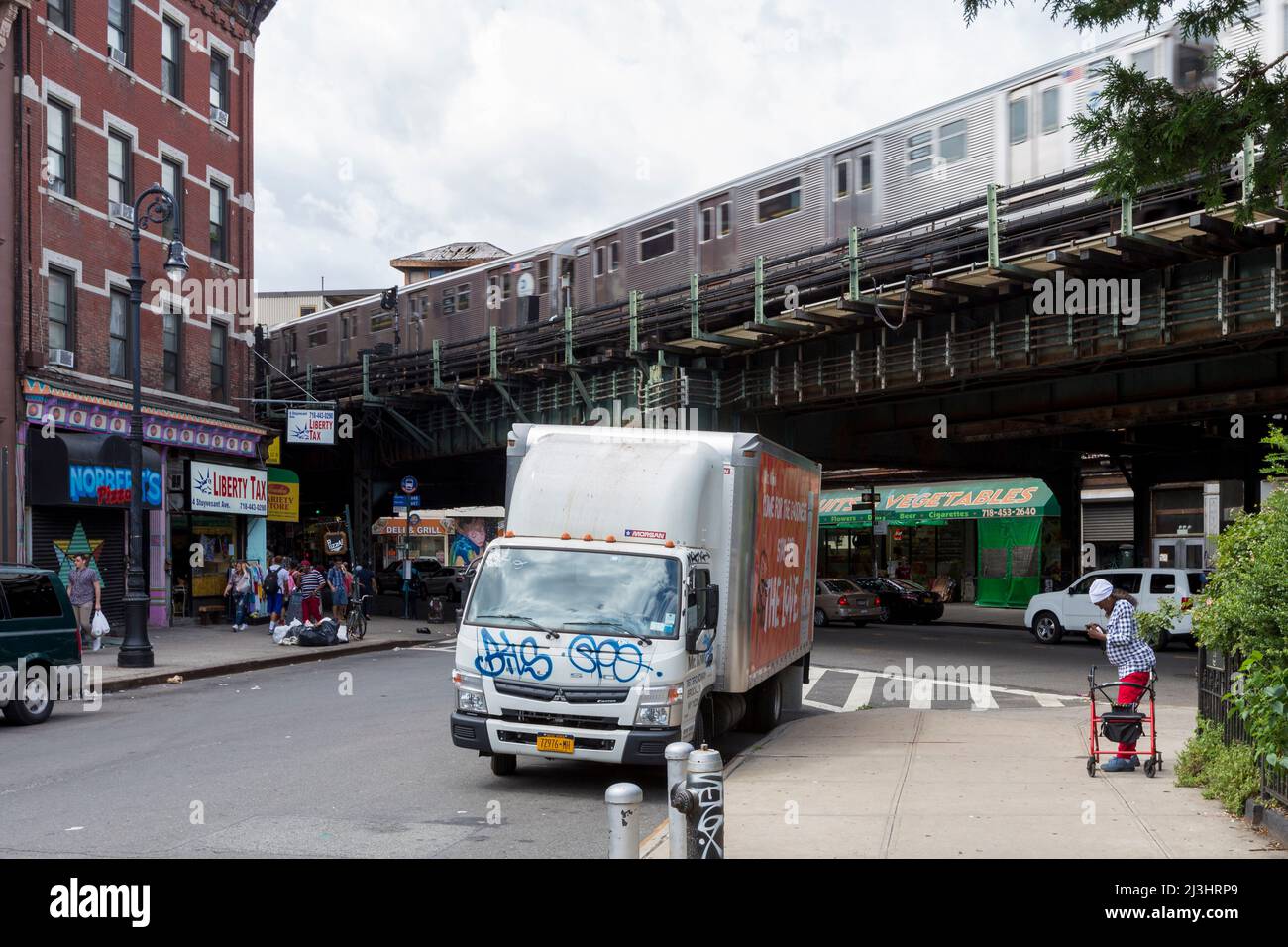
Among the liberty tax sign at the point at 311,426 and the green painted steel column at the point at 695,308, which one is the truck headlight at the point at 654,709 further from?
the liberty tax sign at the point at 311,426

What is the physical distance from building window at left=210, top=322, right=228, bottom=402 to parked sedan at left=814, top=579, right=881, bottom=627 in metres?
16.4

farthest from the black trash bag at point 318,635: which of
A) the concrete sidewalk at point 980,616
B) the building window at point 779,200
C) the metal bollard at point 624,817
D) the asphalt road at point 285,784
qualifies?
the metal bollard at point 624,817

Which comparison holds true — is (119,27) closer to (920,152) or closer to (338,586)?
(338,586)

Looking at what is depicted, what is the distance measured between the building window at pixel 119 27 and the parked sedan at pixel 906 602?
23216 millimetres

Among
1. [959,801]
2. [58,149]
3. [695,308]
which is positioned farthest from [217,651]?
[959,801]

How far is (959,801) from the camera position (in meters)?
9.60

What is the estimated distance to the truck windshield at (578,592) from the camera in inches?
414

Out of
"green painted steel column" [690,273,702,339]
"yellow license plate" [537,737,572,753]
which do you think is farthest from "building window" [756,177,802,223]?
"yellow license plate" [537,737,572,753]

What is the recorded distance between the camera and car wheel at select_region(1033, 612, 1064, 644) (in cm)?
2914

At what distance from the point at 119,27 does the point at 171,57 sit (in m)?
2.12

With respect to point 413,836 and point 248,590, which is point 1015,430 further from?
point 413,836

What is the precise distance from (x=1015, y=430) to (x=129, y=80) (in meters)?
22.1

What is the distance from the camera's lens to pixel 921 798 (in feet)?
32.0

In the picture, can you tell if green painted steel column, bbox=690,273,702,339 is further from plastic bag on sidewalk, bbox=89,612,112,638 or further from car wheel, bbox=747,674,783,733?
car wheel, bbox=747,674,783,733
